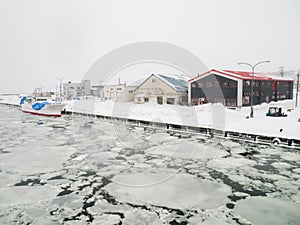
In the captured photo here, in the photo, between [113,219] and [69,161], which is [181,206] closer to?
[113,219]

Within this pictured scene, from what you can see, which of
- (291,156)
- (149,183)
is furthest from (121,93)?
(149,183)

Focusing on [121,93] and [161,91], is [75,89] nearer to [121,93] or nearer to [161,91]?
[121,93]

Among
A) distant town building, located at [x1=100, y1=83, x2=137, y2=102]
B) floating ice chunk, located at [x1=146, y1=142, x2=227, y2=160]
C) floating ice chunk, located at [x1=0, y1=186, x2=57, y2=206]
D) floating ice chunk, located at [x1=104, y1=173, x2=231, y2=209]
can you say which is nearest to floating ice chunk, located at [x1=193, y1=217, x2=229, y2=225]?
floating ice chunk, located at [x1=104, y1=173, x2=231, y2=209]

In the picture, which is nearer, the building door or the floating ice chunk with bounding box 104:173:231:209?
the floating ice chunk with bounding box 104:173:231:209

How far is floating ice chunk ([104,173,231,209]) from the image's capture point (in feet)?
29.6

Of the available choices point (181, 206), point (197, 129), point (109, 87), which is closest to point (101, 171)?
Result: point (181, 206)

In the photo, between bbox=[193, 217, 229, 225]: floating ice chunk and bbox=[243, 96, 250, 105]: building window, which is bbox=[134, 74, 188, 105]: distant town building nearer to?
bbox=[243, 96, 250, 105]: building window

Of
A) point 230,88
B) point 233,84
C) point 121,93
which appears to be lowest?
point 121,93

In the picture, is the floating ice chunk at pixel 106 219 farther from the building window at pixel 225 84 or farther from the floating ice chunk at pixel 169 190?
the building window at pixel 225 84

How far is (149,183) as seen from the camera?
11.0 m

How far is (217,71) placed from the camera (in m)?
38.6

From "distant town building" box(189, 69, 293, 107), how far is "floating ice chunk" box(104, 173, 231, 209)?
1129 inches

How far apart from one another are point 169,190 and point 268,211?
3913 mm

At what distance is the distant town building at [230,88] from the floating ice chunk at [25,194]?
32.9 meters
